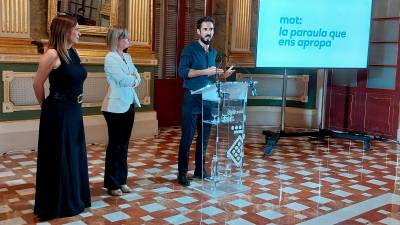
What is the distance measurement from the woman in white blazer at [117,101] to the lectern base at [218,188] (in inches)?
26.8

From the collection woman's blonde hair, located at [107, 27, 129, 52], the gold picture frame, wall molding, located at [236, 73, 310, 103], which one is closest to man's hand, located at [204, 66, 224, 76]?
woman's blonde hair, located at [107, 27, 129, 52]

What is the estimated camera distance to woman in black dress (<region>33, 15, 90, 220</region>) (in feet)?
10.1

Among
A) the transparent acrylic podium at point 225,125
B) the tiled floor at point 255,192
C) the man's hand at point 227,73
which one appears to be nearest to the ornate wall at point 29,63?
the tiled floor at point 255,192

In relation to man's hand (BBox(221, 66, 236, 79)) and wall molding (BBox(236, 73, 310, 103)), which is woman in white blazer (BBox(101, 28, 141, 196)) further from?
wall molding (BBox(236, 73, 310, 103))

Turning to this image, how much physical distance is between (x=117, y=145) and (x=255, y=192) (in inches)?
46.5

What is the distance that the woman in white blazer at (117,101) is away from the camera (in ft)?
11.7

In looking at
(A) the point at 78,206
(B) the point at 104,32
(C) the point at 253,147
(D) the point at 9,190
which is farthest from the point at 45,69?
(C) the point at 253,147

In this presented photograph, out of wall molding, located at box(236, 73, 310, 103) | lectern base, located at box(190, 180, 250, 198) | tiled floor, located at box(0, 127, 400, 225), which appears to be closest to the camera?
tiled floor, located at box(0, 127, 400, 225)

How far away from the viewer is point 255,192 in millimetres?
3994

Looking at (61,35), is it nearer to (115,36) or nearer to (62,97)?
(62,97)

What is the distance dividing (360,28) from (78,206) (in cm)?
443

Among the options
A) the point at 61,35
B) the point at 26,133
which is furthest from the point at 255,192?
the point at 26,133

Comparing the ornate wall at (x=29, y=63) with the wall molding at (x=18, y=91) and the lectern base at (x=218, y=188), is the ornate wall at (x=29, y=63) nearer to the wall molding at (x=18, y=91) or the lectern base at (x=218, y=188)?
the wall molding at (x=18, y=91)

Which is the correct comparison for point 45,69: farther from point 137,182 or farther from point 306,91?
point 306,91
